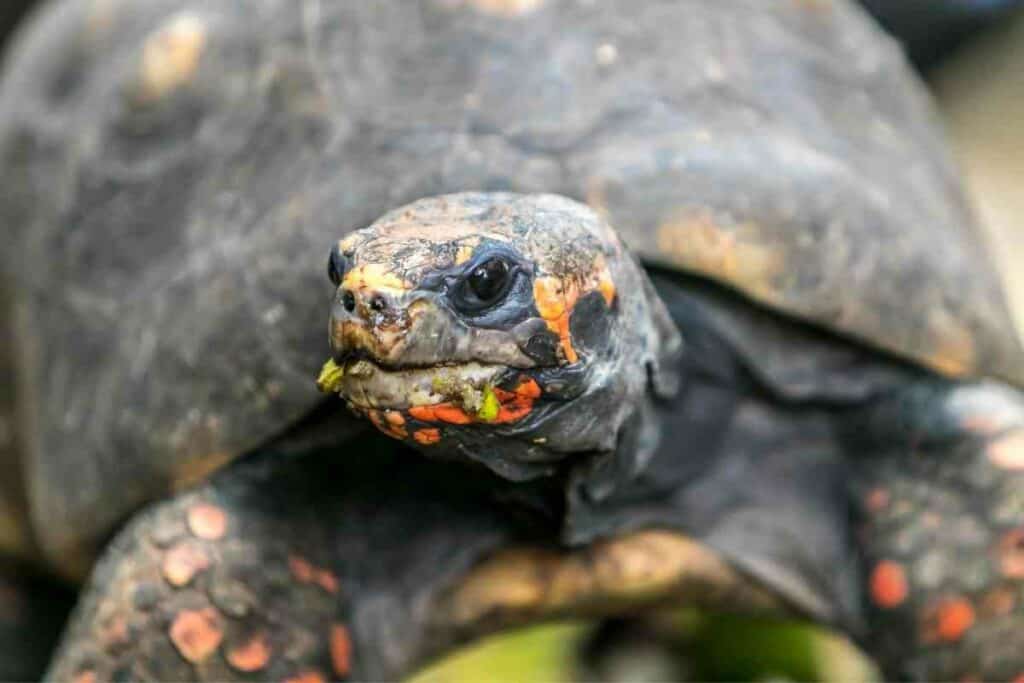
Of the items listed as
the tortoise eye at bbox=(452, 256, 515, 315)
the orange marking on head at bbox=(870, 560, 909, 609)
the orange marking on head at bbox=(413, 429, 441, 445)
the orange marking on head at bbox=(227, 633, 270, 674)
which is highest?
the tortoise eye at bbox=(452, 256, 515, 315)

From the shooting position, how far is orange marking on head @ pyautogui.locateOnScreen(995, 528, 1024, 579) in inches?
95.7

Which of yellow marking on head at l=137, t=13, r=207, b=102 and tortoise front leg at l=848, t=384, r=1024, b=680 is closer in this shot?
tortoise front leg at l=848, t=384, r=1024, b=680

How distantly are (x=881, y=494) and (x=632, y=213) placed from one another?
2.51 ft

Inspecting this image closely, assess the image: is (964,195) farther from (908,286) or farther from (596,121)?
(596,121)

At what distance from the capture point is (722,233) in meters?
2.48

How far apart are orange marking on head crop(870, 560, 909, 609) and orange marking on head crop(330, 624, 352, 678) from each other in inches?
39.4

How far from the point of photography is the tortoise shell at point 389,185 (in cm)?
247

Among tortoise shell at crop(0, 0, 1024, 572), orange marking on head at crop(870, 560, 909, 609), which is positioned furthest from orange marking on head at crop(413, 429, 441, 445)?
orange marking on head at crop(870, 560, 909, 609)

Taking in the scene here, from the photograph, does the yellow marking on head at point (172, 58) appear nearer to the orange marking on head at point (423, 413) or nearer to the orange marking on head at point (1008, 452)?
the orange marking on head at point (423, 413)

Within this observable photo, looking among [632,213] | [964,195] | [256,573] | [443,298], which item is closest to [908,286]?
[632,213]

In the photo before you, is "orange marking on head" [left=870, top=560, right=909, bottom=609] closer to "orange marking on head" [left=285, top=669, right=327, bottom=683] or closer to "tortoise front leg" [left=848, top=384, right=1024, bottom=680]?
"tortoise front leg" [left=848, top=384, right=1024, bottom=680]

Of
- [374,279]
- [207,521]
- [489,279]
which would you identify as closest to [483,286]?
[489,279]

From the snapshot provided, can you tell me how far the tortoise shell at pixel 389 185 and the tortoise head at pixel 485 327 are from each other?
387 mm

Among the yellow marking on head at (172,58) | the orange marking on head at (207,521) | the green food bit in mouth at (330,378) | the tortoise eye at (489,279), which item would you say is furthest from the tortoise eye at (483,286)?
the yellow marking on head at (172,58)
